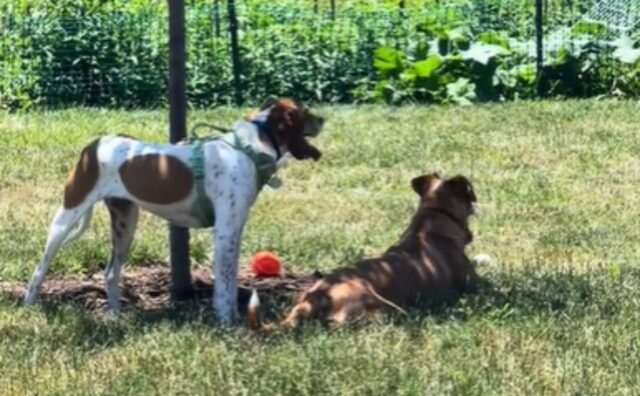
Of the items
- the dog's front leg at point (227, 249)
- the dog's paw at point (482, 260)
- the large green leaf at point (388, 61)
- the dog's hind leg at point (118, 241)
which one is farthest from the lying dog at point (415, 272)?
the large green leaf at point (388, 61)

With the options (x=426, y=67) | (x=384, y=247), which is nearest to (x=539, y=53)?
(x=426, y=67)

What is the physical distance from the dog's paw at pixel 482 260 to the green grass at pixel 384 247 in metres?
0.07

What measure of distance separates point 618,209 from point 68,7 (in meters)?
7.07

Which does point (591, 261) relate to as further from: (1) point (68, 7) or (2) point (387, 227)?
(1) point (68, 7)

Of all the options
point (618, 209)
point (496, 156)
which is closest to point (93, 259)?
point (618, 209)

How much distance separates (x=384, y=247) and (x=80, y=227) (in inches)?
77.1

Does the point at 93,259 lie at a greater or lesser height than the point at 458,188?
lesser

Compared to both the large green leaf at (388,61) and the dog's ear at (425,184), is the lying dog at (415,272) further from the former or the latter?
the large green leaf at (388,61)

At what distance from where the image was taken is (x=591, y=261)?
7969 millimetres

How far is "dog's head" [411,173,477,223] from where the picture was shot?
7.29 metres

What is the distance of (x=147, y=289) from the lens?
7602 mm

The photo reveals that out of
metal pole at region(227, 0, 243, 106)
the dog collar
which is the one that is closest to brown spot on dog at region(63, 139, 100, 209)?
the dog collar

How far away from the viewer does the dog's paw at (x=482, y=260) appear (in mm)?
7938

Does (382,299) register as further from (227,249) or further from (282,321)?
(227,249)
